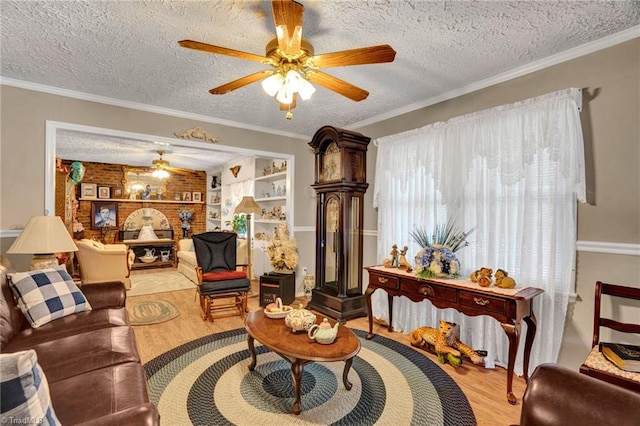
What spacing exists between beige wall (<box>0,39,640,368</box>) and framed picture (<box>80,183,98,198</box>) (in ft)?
15.9

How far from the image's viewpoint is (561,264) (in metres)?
2.33

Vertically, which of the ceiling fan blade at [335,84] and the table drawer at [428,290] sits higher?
the ceiling fan blade at [335,84]

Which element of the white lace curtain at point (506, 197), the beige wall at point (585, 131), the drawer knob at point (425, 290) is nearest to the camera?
the beige wall at point (585, 131)

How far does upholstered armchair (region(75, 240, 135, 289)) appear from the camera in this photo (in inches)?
176

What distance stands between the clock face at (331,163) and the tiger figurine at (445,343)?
1.95 m

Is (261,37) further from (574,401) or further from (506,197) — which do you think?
(574,401)

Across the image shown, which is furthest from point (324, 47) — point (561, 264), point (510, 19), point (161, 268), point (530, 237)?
point (161, 268)

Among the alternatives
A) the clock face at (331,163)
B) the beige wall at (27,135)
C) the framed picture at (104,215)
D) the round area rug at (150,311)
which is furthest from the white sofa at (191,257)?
the beige wall at (27,135)

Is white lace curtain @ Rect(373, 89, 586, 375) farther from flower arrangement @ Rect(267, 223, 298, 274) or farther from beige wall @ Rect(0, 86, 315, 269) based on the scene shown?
beige wall @ Rect(0, 86, 315, 269)

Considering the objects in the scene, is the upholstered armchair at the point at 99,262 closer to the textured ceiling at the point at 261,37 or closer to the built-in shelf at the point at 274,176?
the textured ceiling at the point at 261,37

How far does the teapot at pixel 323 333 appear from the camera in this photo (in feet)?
6.60

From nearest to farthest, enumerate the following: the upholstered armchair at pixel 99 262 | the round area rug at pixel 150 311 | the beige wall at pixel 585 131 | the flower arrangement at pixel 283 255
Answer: the beige wall at pixel 585 131 < the round area rug at pixel 150 311 < the flower arrangement at pixel 283 255 < the upholstered armchair at pixel 99 262

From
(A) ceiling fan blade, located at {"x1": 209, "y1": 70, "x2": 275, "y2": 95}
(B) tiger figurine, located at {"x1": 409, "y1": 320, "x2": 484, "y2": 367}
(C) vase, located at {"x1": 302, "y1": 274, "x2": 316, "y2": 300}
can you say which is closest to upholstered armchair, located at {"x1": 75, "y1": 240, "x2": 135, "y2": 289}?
(C) vase, located at {"x1": 302, "y1": 274, "x2": 316, "y2": 300}

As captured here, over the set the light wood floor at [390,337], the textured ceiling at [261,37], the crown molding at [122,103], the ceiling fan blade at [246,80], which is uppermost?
the textured ceiling at [261,37]
